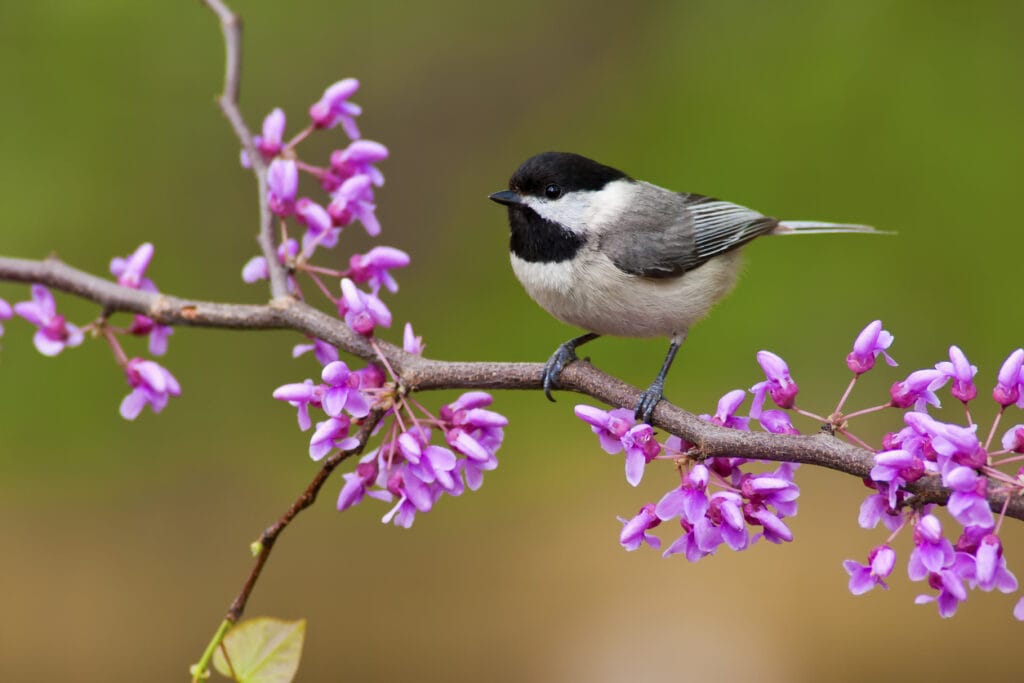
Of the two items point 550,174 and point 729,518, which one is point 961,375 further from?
point 550,174

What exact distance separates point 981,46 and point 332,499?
9.87 ft

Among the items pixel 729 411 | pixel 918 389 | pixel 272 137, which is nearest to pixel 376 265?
pixel 272 137

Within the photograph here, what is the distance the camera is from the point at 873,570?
150 cm

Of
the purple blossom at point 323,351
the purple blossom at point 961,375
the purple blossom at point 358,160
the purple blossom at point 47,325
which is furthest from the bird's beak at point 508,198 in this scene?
the purple blossom at point 961,375

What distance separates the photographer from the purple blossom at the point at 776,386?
1.63m

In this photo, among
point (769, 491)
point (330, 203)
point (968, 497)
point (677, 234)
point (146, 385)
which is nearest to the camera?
point (968, 497)

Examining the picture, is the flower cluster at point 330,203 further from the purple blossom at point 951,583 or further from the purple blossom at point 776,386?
the purple blossom at point 951,583

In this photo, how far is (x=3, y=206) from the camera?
165 inches

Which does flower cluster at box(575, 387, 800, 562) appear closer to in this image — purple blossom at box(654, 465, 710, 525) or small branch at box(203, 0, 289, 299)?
purple blossom at box(654, 465, 710, 525)

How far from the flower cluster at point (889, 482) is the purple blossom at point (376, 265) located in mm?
467

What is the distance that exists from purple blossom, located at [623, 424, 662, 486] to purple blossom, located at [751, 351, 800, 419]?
0.59 feet

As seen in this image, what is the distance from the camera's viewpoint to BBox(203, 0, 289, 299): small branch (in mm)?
1863

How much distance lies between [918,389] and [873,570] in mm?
270

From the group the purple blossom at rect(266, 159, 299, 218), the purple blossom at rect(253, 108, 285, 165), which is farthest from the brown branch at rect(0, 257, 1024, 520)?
the purple blossom at rect(253, 108, 285, 165)
